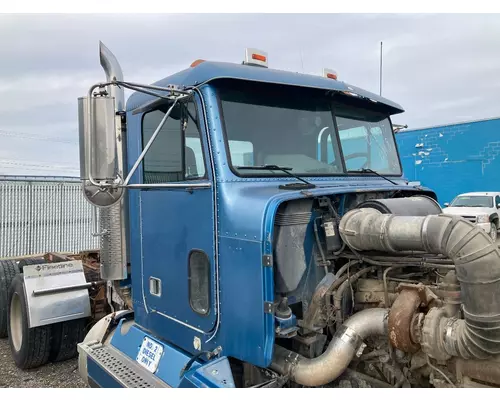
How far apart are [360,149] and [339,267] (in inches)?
46.5

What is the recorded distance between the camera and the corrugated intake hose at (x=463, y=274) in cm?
216

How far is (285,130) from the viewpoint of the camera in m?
3.30

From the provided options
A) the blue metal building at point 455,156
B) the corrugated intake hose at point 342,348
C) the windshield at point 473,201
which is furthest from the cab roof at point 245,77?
the blue metal building at point 455,156

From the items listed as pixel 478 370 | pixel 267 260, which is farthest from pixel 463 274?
pixel 267 260

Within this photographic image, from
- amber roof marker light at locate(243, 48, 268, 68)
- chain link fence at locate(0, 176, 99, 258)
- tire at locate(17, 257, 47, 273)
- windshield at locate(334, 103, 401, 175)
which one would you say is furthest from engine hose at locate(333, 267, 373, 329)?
chain link fence at locate(0, 176, 99, 258)

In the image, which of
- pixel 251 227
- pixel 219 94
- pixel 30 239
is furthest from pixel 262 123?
pixel 30 239

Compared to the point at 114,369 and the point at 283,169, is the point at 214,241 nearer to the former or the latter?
the point at 283,169

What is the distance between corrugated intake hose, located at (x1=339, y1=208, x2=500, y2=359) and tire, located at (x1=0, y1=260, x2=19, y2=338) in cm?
477

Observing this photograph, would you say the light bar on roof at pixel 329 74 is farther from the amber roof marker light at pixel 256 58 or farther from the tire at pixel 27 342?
the tire at pixel 27 342

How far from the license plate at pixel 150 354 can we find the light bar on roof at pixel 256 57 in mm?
2242

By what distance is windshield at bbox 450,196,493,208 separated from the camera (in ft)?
46.5

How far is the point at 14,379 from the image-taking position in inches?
185

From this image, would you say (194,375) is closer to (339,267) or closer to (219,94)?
(339,267)

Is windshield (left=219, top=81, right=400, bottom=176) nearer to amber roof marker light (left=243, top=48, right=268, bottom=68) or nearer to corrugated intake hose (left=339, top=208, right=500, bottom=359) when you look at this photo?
amber roof marker light (left=243, top=48, right=268, bottom=68)
